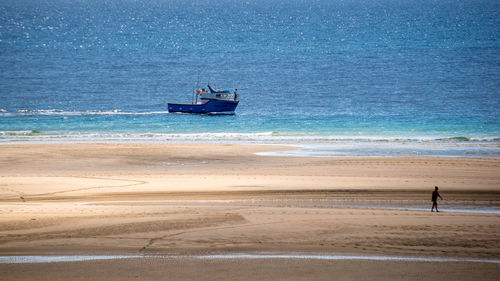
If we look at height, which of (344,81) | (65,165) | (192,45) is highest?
(192,45)

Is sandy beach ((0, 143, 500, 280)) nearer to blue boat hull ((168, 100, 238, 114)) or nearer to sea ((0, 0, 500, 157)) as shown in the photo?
sea ((0, 0, 500, 157))

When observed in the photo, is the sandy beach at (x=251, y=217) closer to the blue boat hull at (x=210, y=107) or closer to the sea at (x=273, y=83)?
the sea at (x=273, y=83)

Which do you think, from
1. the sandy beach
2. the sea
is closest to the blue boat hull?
the sea

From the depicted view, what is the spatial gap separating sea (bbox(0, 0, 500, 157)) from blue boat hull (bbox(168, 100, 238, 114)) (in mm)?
1042

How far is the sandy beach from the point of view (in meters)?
12.0

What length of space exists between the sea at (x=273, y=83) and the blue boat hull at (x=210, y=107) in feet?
3.42

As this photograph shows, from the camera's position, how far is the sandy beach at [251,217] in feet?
39.5

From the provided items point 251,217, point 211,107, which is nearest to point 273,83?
point 211,107

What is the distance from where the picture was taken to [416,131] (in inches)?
1688

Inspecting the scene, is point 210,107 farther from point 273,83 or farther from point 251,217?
point 251,217

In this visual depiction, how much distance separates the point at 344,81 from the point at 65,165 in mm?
50674

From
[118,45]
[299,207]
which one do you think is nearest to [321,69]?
[118,45]

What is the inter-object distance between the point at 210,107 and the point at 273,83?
62.1ft

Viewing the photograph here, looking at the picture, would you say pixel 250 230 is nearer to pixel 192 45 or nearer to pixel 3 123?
pixel 3 123
